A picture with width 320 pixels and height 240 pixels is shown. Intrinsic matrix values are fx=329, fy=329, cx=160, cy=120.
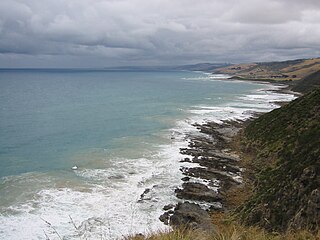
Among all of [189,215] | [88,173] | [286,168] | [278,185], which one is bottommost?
[88,173]

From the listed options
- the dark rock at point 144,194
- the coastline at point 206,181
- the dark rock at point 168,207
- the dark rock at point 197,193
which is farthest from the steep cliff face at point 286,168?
Result: the dark rock at point 144,194

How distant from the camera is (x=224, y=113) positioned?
61.7 meters

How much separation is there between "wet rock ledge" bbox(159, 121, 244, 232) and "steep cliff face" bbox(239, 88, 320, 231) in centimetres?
208

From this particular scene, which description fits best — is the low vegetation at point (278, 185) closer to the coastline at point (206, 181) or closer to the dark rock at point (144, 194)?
the coastline at point (206, 181)

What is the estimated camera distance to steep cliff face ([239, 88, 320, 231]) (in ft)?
49.9

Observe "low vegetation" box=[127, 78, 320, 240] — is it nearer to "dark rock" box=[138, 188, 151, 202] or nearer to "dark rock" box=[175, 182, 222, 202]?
"dark rock" box=[175, 182, 222, 202]

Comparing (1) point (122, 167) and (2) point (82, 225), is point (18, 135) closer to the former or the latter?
(1) point (122, 167)

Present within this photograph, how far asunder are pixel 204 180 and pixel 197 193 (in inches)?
138

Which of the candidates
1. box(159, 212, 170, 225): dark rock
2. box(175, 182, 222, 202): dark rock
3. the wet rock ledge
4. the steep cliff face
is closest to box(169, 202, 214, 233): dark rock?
the wet rock ledge

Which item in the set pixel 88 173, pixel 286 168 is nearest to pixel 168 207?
pixel 286 168

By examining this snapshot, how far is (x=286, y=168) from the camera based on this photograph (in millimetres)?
22047

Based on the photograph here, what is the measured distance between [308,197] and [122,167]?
57.5 feet

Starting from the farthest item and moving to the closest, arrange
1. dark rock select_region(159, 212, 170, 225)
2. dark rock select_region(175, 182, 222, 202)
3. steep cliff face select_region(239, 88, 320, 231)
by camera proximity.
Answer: dark rock select_region(175, 182, 222, 202) → dark rock select_region(159, 212, 170, 225) → steep cliff face select_region(239, 88, 320, 231)

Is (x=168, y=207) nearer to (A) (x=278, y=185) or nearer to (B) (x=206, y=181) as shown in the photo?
(B) (x=206, y=181)
